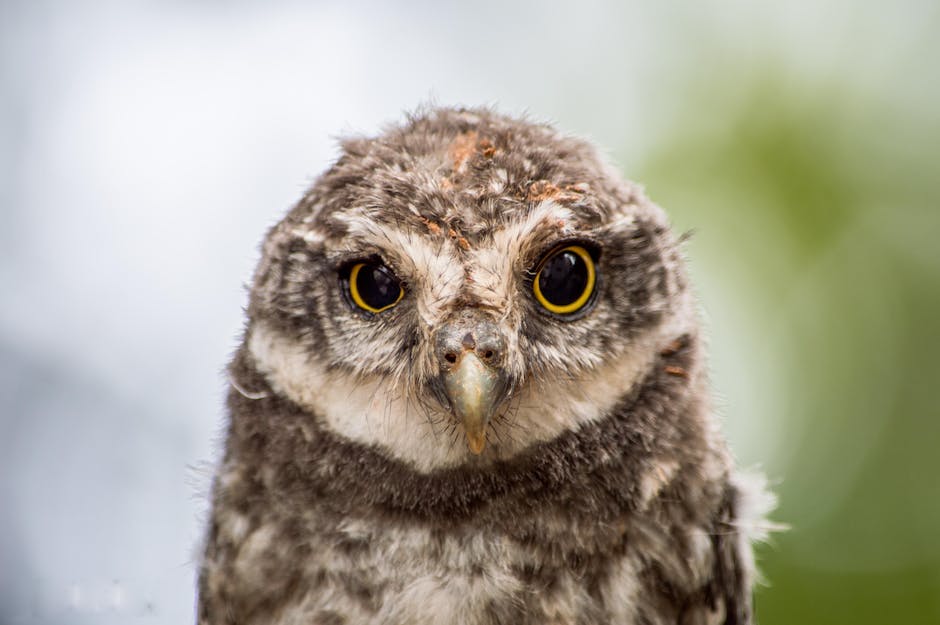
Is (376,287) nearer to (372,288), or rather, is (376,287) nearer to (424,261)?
(372,288)

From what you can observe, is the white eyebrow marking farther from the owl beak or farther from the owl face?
the owl beak

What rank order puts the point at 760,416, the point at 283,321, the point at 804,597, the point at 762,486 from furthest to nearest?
the point at 760,416 < the point at 804,597 < the point at 762,486 < the point at 283,321

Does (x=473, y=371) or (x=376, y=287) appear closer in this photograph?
(x=473, y=371)

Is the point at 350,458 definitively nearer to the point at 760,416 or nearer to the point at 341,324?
the point at 341,324

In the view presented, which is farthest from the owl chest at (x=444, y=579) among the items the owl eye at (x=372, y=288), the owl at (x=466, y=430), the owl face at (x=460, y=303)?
the owl eye at (x=372, y=288)

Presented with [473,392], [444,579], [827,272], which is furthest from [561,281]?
[827,272]

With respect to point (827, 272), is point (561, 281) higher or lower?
lower

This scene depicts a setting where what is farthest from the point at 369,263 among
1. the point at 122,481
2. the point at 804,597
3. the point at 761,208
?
the point at 761,208
